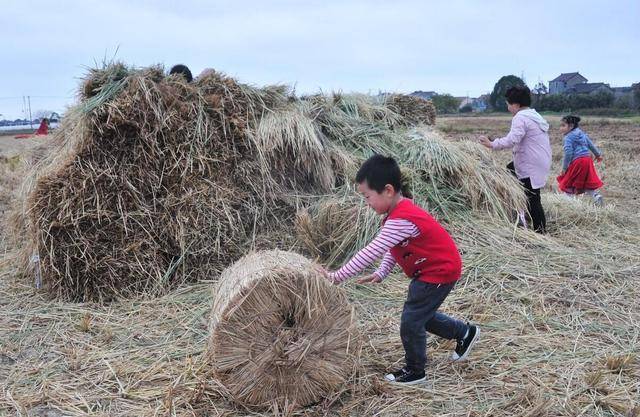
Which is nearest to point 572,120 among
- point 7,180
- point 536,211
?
point 536,211

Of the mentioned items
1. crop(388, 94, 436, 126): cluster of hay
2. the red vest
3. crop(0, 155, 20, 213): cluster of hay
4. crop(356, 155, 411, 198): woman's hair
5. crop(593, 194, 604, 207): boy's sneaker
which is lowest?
crop(593, 194, 604, 207): boy's sneaker

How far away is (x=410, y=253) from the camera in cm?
339

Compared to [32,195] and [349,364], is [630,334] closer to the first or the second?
[349,364]

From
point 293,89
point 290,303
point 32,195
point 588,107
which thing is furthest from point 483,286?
point 588,107

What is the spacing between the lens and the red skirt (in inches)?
319

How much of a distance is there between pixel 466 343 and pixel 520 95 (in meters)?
3.76

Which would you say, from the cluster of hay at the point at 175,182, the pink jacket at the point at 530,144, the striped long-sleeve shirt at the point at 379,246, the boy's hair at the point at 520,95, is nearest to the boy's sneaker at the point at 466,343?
the striped long-sleeve shirt at the point at 379,246

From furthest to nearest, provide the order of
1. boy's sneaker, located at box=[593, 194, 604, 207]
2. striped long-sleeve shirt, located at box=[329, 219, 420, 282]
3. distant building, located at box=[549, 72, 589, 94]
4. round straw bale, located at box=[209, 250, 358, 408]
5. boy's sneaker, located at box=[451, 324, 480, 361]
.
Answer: distant building, located at box=[549, 72, 589, 94] < boy's sneaker, located at box=[593, 194, 604, 207] < boy's sneaker, located at box=[451, 324, 480, 361] < striped long-sleeve shirt, located at box=[329, 219, 420, 282] < round straw bale, located at box=[209, 250, 358, 408]

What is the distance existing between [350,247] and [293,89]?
2196mm

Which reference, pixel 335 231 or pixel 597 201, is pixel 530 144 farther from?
pixel 335 231

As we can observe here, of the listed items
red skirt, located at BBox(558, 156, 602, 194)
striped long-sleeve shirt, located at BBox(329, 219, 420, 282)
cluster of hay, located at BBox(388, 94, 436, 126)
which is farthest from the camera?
red skirt, located at BBox(558, 156, 602, 194)

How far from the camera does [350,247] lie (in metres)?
5.43

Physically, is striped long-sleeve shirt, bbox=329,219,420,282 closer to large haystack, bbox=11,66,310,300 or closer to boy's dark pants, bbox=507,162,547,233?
large haystack, bbox=11,66,310,300

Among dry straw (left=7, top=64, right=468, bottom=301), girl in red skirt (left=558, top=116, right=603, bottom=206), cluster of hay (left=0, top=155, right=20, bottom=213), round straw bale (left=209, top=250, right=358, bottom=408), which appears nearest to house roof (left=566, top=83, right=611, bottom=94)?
girl in red skirt (left=558, top=116, right=603, bottom=206)
